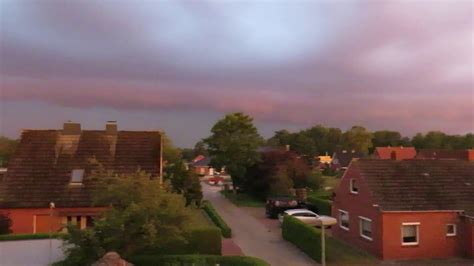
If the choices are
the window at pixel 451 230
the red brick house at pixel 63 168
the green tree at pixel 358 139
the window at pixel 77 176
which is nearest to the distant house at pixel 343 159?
the green tree at pixel 358 139

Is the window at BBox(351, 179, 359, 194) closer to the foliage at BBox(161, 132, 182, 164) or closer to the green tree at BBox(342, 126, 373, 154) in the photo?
the foliage at BBox(161, 132, 182, 164)

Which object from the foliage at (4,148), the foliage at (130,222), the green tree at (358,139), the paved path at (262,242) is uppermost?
the green tree at (358,139)

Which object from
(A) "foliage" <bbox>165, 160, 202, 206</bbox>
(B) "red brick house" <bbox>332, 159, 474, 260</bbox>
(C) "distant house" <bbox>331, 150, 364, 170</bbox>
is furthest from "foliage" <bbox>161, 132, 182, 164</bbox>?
(C) "distant house" <bbox>331, 150, 364, 170</bbox>

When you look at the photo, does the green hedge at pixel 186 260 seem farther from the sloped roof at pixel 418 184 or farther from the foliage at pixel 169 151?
the foliage at pixel 169 151

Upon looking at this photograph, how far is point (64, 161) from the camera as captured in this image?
3070cm

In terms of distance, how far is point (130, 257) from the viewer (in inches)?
830

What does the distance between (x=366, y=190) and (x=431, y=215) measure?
142 inches

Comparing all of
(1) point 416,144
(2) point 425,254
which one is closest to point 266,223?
(2) point 425,254

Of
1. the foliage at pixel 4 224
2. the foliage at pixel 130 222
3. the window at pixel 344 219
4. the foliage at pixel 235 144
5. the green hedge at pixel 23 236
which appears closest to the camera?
the foliage at pixel 130 222

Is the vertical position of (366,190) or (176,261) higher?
(366,190)

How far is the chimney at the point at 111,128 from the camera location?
33938 mm

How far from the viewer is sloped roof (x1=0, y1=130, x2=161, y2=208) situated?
2809 cm

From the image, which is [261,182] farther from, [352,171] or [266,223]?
[352,171]

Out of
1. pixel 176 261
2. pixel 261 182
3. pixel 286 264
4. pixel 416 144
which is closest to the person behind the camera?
pixel 176 261
